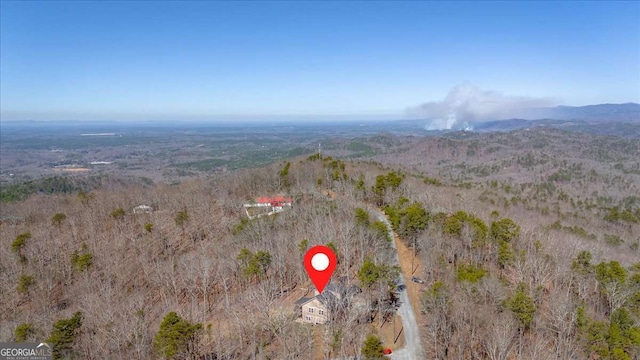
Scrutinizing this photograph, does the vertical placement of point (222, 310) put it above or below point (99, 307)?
below

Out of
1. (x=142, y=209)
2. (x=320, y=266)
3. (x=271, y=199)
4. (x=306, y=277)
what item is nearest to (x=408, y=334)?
(x=320, y=266)

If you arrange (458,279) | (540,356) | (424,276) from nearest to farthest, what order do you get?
(540,356) → (458,279) → (424,276)

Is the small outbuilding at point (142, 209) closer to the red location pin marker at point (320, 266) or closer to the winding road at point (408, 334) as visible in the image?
the winding road at point (408, 334)

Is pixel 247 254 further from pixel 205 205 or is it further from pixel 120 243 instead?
pixel 205 205

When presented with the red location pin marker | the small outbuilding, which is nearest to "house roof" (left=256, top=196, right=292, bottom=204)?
the small outbuilding

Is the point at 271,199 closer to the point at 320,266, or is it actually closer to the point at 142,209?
the point at 142,209

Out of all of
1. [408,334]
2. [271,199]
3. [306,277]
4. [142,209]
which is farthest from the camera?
[142,209]

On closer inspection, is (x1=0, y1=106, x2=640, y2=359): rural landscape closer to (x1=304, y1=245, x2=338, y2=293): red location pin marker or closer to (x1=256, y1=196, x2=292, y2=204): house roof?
(x1=256, y1=196, x2=292, y2=204): house roof

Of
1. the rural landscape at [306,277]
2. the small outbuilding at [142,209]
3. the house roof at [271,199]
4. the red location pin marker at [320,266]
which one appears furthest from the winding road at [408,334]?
the small outbuilding at [142,209]

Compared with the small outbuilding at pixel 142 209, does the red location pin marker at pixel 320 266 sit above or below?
above

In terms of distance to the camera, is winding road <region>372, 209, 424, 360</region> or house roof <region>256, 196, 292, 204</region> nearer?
winding road <region>372, 209, 424, 360</region>

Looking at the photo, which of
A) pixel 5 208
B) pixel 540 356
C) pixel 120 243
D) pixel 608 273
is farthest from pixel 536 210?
pixel 5 208
